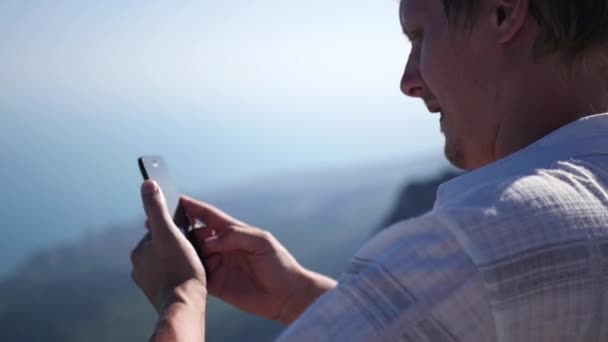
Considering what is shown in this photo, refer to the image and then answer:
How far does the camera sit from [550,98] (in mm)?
778

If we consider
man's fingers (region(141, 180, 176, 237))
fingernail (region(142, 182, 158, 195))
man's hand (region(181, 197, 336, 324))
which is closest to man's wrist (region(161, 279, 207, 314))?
man's fingers (region(141, 180, 176, 237))

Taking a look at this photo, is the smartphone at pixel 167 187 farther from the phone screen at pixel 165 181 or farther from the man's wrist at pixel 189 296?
the man's wrist at pixel 189 296

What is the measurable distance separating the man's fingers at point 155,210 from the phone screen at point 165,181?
0.53 ft

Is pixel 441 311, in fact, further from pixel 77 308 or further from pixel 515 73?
pixel 77 308

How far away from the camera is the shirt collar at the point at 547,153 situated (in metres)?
0.65

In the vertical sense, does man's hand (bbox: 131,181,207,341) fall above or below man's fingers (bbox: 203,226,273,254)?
above

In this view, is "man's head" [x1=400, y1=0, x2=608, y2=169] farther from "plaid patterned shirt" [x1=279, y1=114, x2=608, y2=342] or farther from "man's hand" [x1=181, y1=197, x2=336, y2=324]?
"man's hand" [x1=181, y1=197, x2=336, y2=324]

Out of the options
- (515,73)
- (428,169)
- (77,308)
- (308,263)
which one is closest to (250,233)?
(515,73)

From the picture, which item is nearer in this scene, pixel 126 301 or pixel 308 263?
pixel 126 301

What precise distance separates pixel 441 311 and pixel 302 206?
13.3 feet

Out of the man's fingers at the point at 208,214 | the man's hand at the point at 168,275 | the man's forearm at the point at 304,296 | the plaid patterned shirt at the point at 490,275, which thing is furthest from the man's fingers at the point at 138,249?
the plaid patterned shirt at the point at 490,275

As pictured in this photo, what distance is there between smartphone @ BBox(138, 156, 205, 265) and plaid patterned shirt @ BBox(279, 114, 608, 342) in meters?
0.87

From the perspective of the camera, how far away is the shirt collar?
645mm

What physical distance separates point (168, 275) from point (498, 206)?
0.66 metres
